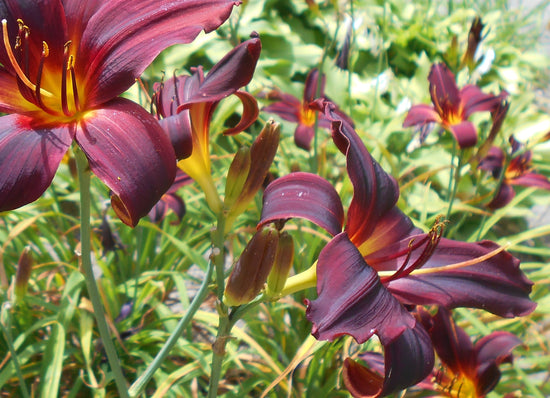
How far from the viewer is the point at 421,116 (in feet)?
6.30

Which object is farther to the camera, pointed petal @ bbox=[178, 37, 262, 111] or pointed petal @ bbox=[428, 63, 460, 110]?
pointed petal @ bbox=[428, 63, 460, 110]

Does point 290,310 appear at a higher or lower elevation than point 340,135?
lower

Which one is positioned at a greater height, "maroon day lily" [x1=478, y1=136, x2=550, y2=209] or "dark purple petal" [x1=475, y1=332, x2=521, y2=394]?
"maroon day lily" [x1=478, y1=136, x2=550, y2=209]

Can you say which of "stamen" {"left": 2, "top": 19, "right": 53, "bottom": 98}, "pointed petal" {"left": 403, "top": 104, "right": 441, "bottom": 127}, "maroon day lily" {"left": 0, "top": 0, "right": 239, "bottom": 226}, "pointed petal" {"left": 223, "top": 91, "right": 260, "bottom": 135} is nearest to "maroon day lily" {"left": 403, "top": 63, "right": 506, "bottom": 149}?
"pointed petal" {"left": 403, "top": 104, "right": 441, "bottom": 127}

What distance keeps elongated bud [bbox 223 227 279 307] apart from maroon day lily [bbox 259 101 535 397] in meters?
0.03

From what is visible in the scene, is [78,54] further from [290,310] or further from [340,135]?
[290,310]

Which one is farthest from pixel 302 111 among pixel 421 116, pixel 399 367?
pixel 399 367

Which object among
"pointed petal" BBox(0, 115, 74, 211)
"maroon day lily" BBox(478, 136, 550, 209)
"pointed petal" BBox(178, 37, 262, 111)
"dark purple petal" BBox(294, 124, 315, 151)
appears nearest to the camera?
"pointed petal" BBox(0, 115, 74, 211)

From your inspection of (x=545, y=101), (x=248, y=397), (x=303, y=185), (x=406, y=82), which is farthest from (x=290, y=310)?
(x=545, y=101)

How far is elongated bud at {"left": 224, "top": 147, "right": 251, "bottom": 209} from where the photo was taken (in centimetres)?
86

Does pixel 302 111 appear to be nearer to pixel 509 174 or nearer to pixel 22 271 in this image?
pixel 509 174

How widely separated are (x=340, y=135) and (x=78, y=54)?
0.41 m

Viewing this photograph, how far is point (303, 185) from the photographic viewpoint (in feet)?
2.69

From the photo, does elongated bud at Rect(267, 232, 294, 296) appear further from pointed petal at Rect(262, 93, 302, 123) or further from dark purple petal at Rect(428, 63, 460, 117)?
pointed petal at Rect(262, 93, 302, 123)
